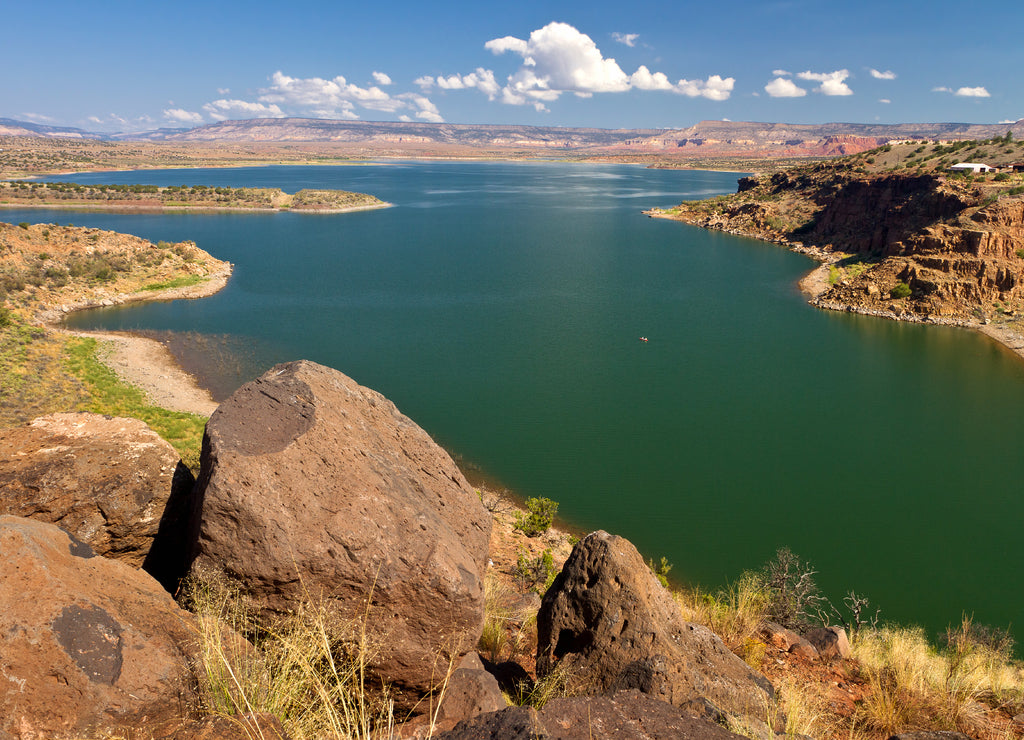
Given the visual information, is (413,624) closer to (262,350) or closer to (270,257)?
(262,350)

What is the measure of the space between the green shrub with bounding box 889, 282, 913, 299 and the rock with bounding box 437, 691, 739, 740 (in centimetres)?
4942

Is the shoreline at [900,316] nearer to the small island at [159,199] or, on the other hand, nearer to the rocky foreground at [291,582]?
the rocky foreground at [291,582]

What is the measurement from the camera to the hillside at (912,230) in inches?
1678

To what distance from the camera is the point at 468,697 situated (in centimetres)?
568

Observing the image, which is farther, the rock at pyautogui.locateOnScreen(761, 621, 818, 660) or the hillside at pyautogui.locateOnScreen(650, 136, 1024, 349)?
the hillside at pyautogui.locateOnScreen(650, 136, 1024, 349)

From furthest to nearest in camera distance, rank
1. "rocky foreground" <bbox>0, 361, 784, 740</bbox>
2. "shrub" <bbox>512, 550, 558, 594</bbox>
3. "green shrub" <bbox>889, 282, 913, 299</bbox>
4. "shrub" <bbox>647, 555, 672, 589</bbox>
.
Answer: "green shrub" <bbox>889, 282, 913, 299</bbox> → "shrub" <bbox>647, 555, 672, 589</bbox> → "shrub" <bbox>512, 550, 558, 594</bbox> → "rocky foreground" <bbox>0, 361, 784, 740</bbox>

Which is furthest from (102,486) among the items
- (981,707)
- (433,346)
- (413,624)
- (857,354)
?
(857,354)

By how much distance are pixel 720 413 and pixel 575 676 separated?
868 inches

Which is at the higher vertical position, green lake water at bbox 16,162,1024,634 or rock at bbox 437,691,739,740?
rock at bbox 437,691,739,740

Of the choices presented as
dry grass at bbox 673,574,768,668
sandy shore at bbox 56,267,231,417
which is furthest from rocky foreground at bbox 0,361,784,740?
sandy shore at bbox 56,267,231,417

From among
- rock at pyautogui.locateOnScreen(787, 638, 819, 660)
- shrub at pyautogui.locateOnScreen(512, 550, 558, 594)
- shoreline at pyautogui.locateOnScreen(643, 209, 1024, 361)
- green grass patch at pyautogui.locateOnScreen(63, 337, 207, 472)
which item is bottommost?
shrub at pyautogui.locateOnScreen(512, 550, 558, 594)

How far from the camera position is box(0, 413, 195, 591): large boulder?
6.63m

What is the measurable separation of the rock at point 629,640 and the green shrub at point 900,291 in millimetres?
47307

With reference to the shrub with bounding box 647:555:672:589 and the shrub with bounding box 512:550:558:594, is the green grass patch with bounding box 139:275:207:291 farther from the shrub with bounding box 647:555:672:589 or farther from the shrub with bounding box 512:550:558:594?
the shrub with bounding box 647:555:672:589
